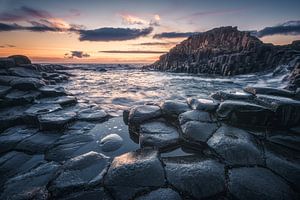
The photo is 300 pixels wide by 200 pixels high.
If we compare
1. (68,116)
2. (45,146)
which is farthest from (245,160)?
(68,116)

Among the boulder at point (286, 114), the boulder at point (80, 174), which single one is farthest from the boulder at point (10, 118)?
the boulder at point (286, 114)

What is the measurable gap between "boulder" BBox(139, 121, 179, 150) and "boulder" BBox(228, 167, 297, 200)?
123 cm

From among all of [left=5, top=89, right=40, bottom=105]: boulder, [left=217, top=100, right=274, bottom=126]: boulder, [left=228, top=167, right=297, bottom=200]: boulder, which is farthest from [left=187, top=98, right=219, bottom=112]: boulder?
[left=5, top=89, right=40, bottom=105]: boulder

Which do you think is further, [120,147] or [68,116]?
[68,116]

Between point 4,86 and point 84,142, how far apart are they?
17.3ft

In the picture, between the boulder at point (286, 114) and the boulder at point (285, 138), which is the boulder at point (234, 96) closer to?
the boulder at point (286, 114)

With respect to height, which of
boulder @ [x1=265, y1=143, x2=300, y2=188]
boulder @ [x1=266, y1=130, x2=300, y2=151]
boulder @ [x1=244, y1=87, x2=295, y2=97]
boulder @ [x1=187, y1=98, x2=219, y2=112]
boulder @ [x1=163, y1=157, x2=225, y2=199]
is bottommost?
boulder @ [x1=163, y1=157, x2=225, y2=199]

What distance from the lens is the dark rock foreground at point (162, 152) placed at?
221 centimetres

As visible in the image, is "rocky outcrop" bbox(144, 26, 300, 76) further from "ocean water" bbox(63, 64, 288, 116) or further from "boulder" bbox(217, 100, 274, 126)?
"boulder" bbox(217, 100, 274, 126)

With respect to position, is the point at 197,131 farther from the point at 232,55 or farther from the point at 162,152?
the point at 232,55

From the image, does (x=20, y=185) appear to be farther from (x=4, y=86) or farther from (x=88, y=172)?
(x=4, y=86)

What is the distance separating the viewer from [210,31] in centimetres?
5628

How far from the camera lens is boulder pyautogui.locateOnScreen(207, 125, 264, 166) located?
2.66m

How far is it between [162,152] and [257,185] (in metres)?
1.52
